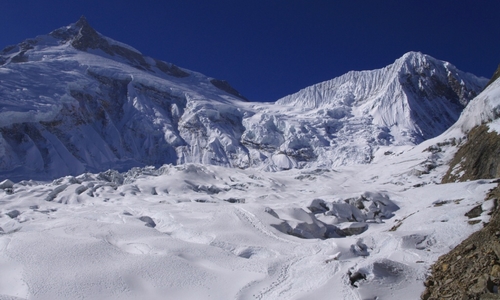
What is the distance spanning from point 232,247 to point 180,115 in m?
80.4

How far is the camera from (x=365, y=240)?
20281mm

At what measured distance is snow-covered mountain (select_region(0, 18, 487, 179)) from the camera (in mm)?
70938

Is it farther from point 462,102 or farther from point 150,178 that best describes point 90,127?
point 462,102

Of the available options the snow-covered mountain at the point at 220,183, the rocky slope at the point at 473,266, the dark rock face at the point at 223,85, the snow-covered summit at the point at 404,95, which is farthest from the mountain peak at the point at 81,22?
the rocky slope at the point at 473,266

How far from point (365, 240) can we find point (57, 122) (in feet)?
225

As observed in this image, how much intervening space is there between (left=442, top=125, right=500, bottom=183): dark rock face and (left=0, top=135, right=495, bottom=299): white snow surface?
13.9 ft

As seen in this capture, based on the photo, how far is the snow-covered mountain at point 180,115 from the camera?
233 ft

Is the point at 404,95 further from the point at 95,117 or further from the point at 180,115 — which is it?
the point at 95,117

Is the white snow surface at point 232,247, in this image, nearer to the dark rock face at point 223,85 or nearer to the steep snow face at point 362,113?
the steep snow face at point 362,113

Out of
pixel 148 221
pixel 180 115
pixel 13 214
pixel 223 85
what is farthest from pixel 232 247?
pixel 223 85

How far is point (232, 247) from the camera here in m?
20.9

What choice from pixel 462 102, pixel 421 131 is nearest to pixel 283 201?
pixel 421 131

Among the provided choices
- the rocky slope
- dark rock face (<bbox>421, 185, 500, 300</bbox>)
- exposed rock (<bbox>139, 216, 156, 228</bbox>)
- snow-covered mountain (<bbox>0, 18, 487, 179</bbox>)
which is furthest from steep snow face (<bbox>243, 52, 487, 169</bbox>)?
dark rock face (<bbox>421, 185, 500, 300</bbox>)

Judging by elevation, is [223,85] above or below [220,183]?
above
